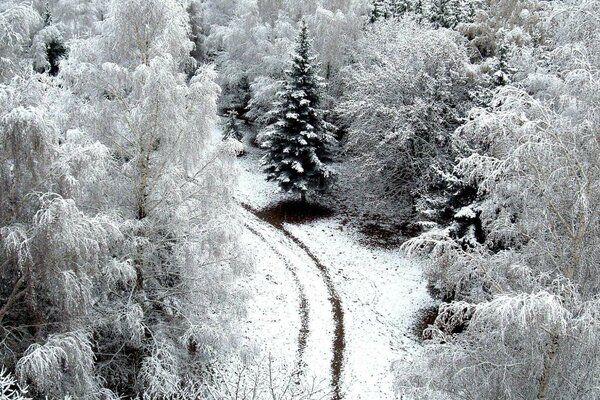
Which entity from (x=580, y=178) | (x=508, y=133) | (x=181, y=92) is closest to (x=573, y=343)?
(x=580, y=178)

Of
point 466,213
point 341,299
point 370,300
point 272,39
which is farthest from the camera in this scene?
point 272,39

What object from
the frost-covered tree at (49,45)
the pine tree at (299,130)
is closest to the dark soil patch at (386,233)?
the pine tree at (299,130)

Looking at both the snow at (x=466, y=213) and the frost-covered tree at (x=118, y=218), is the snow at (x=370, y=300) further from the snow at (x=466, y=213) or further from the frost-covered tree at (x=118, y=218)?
the frost-covered tree at (x=118, y=218)

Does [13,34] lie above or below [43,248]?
above

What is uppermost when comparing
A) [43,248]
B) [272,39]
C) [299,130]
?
[272,39]

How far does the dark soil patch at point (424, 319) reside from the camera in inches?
737

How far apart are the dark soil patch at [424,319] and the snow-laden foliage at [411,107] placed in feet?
21.1

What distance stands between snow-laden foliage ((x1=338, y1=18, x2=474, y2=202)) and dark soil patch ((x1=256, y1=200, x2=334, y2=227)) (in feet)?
10.4

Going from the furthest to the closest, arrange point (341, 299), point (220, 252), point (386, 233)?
point (386, 233) → point (341, 299) → point (220, 252)

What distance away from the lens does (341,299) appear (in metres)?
19.7

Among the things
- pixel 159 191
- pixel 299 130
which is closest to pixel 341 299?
pixel 299 130

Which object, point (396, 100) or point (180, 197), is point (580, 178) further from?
point (396, 100)

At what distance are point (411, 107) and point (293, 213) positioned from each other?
26.2ft

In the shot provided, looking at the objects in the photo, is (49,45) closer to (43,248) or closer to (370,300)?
(370,300)
